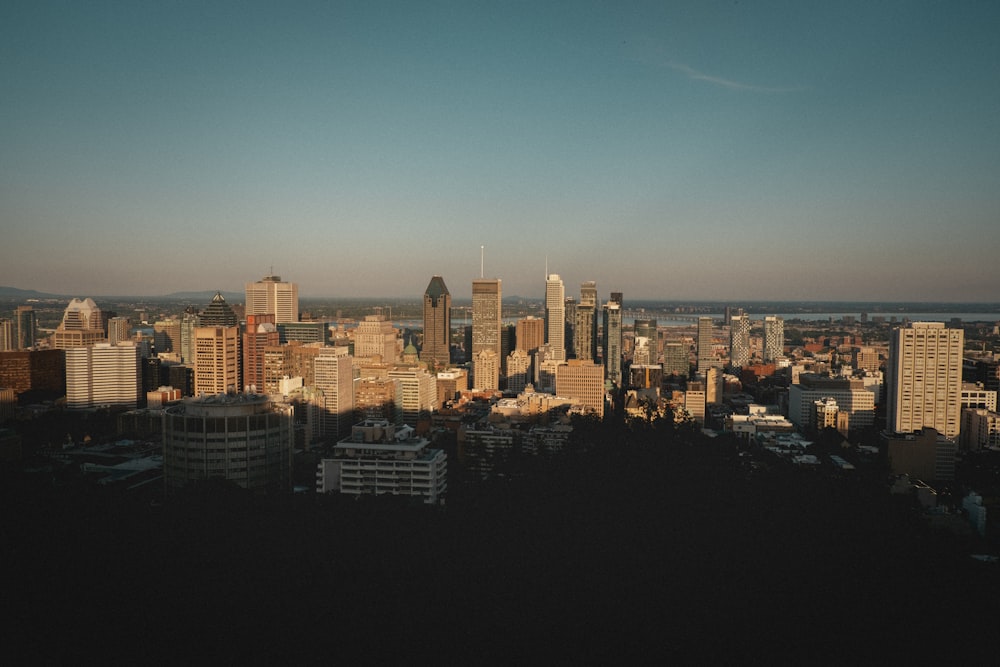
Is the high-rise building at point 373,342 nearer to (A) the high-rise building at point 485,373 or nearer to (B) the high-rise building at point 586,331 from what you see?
(A) the high-rise building at point 485,373

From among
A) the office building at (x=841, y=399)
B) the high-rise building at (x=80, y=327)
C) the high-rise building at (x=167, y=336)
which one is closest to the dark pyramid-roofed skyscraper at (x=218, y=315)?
the high-rise building at (x=80, y=327)

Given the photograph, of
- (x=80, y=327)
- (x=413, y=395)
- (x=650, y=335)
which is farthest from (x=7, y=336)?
(x=650, y=335)

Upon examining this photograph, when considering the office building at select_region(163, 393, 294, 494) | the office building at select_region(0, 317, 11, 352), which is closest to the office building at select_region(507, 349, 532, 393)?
the office building at select_region(0, 317, 11, 352)

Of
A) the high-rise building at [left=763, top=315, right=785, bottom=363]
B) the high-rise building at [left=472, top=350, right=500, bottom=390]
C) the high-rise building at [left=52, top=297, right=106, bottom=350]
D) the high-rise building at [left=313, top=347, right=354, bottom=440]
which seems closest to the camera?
the high-rise building at [left=313, top=347, right=354, bottom=440]

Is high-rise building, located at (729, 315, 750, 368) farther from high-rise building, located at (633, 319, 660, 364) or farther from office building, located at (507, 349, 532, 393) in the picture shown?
office building, located at (507, 349, 532, 393)

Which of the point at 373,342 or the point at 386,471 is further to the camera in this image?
the point at 373,342

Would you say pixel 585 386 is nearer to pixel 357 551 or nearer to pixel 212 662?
pixel 357 551

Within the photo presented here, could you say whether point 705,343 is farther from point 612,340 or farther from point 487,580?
point 487,580
